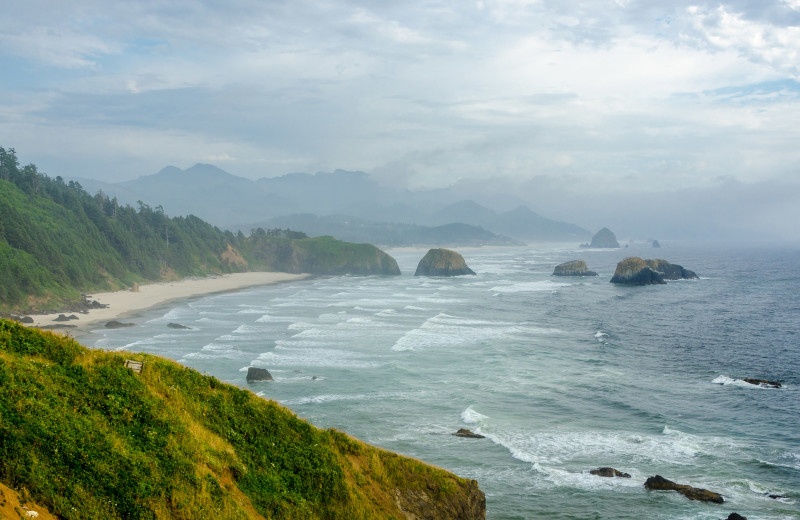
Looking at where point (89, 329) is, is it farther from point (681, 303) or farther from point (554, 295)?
point (681, 303)

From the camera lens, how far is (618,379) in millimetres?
47531

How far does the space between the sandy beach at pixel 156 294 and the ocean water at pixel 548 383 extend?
6.05 meters

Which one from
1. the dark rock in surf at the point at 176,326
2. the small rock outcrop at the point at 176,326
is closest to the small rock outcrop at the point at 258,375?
the dark rock in surf at the point at 176,326

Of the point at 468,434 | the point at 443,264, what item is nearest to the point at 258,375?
the point at 468,434

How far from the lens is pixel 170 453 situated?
1521 cm

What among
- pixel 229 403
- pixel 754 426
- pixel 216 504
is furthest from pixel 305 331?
pixel 216 504

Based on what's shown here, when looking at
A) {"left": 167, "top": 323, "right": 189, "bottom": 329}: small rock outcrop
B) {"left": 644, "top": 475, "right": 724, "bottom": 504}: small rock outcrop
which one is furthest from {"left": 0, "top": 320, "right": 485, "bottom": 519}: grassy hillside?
{"left": 167, "top": 323, "right": 189, "bottom": 329}: small rock outcrop

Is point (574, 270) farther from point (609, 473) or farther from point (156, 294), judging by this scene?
point (609, 473)

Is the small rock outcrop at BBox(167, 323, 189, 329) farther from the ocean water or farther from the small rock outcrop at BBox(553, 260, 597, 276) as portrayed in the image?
the small rock outcrop at BBox(553, 260, 597, 276)

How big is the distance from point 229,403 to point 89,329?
59545 mm

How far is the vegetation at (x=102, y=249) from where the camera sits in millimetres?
87750

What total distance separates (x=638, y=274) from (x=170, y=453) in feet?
387

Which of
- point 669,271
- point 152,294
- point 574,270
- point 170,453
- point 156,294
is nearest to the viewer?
Answer: point 170,453

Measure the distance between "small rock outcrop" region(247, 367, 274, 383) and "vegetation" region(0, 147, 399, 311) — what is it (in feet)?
155
